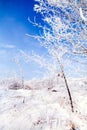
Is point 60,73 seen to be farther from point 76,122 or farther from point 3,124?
point 3,124

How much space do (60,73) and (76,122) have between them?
464cm

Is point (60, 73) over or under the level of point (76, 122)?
over

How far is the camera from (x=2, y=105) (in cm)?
2577

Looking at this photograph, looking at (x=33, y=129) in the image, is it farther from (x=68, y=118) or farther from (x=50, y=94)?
(x=50, y=94)

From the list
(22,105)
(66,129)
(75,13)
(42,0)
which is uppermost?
(42,0)

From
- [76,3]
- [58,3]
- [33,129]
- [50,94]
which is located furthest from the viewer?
[50,94]

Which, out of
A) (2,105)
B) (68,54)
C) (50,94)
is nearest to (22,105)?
(2,105)

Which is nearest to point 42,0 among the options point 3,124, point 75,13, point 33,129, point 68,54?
point 75,13

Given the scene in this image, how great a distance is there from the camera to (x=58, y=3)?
850cm

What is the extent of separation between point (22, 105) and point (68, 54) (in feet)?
54.8

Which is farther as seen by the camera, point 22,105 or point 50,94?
point 50,94

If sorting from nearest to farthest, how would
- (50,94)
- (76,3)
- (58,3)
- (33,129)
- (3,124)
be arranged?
(76,3) → (58,3) → (33,129) → (3,124) → (50,94)

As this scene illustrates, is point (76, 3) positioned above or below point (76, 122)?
above

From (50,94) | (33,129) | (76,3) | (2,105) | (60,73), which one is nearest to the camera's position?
(76,3)
